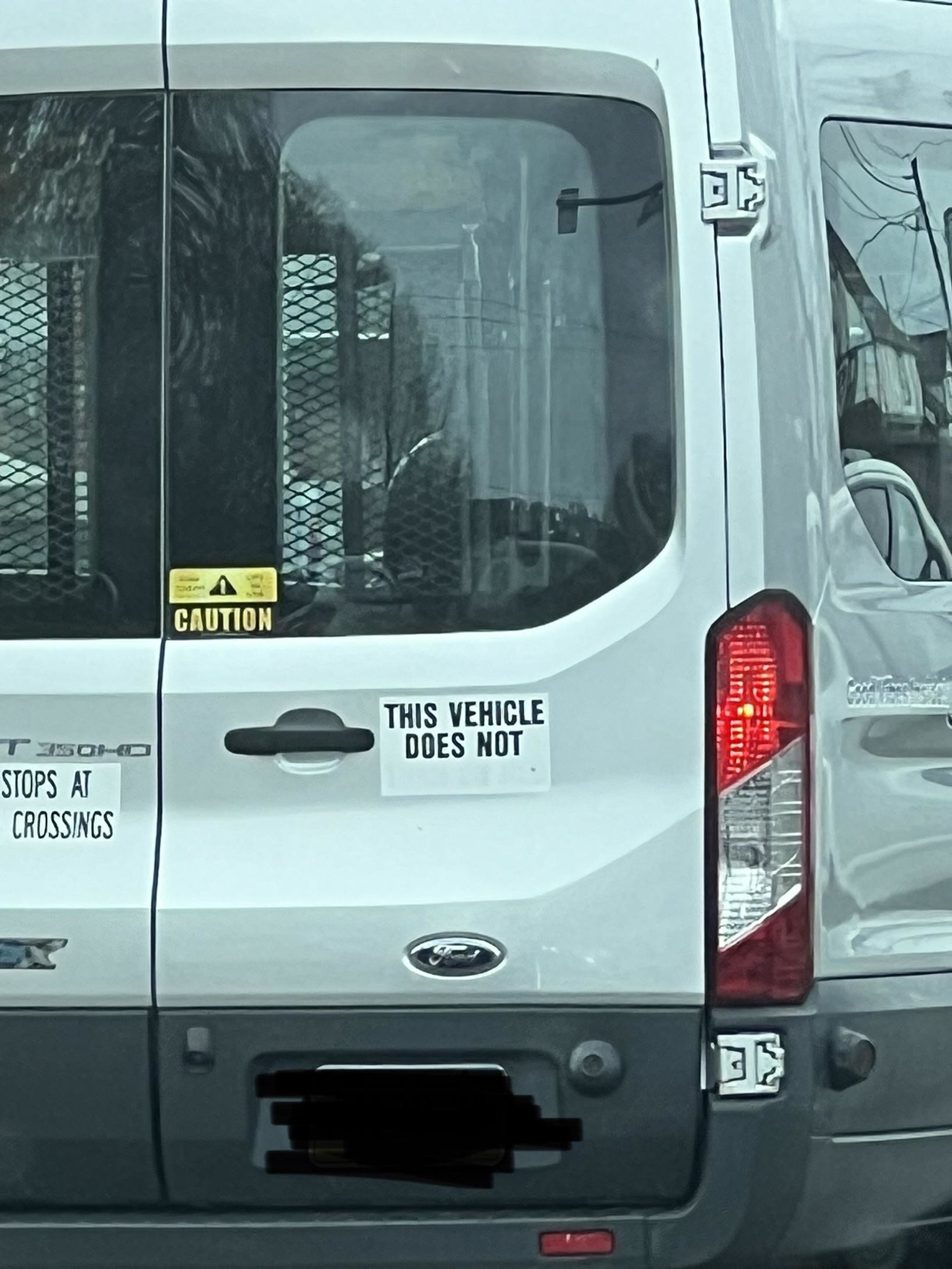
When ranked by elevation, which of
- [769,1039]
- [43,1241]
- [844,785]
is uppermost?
[844,785]

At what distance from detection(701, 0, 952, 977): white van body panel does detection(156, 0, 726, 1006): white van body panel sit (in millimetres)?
58

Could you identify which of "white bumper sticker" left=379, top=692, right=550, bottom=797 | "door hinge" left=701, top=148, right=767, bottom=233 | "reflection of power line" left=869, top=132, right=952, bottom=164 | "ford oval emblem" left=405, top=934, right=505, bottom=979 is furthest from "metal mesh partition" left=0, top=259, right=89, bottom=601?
"reflection of power line" left=869, top=132, right=952, bottom=164

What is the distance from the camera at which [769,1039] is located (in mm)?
2879

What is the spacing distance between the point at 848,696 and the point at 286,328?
3.60ft

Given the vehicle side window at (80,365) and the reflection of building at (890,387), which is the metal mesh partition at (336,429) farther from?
the reflection of building at (890,387)

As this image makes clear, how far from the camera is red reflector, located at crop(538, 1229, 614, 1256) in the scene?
9.53ft

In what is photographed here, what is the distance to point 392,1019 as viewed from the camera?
289cm

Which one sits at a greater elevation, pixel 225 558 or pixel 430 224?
pixel 430 224

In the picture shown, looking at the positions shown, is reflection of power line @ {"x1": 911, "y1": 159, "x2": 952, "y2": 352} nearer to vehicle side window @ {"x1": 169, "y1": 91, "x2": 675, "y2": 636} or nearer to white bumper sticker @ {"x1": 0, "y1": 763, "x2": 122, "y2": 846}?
vehicle side window @ {"x1": 169, "y1": 91, "x2": 675, "y2": 636}

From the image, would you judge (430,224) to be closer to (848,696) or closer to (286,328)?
(286,328)

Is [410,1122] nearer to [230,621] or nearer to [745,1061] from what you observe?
[745,1061]

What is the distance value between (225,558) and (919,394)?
1237 millimetres

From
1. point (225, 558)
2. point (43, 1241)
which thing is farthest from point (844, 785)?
point (43, 1241)

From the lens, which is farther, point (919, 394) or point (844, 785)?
point (919, 394)
